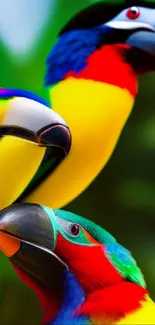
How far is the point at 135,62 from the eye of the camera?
95 centimetres

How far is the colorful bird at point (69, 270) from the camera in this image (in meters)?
0.67

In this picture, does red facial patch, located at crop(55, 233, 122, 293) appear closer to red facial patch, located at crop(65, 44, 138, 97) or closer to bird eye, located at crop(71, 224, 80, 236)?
bird eye, located at crop(71, 224, 80, 236)

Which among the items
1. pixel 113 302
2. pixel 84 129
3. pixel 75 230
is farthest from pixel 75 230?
pixel 84 129

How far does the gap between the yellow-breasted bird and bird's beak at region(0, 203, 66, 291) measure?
0.21 metres

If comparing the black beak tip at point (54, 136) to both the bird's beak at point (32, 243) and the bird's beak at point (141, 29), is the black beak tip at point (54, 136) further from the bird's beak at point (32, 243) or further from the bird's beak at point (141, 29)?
the bird's beak at point (141, 29)

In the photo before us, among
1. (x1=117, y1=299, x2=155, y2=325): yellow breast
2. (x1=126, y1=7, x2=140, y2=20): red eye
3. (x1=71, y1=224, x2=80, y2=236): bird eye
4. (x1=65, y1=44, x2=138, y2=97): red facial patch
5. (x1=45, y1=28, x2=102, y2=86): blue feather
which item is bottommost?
(x1=117, y1=299, x2=155, y2=325): yellow breast

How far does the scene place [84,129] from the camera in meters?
0.90

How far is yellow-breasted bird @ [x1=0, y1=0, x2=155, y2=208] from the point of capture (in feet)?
2.93

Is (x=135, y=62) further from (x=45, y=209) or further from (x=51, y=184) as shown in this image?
(x=45, y=209)

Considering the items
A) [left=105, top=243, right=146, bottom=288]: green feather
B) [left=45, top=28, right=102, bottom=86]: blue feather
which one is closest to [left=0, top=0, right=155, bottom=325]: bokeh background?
[left=45, top=28, right=102, bottom=86]: blue feather

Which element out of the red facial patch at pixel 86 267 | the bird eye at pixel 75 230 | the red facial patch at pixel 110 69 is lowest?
the red facial patch at pixel 86 267

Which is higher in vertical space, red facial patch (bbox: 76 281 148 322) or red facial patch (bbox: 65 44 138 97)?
red facial patch (bbox: 65 44 138 97)

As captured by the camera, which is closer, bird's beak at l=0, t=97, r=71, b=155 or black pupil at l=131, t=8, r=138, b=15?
bird's beak at l=0, t=97, r=71, b=155

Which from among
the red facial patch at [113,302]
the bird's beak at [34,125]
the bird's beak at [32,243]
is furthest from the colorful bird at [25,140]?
the red facial patch at [113,302]
